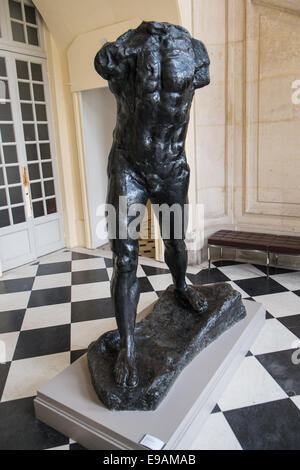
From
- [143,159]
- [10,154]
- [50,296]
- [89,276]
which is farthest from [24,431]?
[10,154]

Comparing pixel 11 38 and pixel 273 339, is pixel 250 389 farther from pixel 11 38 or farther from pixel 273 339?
pixel 11 38

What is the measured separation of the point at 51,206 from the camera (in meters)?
5.63

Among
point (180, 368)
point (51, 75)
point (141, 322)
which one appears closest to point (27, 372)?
point (141, 322)

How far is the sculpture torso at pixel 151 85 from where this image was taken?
195cm

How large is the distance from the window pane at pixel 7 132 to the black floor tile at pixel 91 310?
242cm

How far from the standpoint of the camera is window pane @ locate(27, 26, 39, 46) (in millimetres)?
5027

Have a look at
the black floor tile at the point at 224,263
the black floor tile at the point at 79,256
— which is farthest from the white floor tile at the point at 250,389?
the black floor tile at the point at 79,256

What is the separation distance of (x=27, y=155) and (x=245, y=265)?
10.4ft

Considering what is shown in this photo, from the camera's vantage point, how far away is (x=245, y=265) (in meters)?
4.70

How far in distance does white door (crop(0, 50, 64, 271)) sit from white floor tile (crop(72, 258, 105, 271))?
Answer: 71cm

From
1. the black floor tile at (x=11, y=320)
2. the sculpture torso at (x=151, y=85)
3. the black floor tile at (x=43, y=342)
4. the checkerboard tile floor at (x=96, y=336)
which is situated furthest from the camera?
the black floor tile at (x=11, y=320)

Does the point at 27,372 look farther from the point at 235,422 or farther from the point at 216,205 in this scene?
the point at 216,205

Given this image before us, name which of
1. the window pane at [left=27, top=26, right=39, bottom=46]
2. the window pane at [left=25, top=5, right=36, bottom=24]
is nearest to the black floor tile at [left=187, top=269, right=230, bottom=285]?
the window pane at [left=27, top=26, right=39, bottom=46]

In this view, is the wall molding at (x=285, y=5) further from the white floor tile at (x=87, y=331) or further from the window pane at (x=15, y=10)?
the white floor tile at (x=87, y=331)
